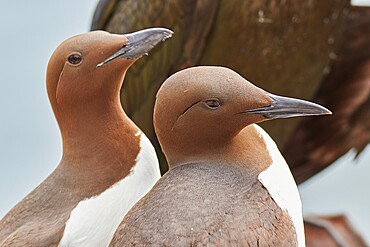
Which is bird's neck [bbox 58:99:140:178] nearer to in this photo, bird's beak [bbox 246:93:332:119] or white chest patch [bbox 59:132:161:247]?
white chest patch [bbox 59:132:161:247]

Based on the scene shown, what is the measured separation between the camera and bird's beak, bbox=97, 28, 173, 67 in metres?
1.25

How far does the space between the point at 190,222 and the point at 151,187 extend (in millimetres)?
171

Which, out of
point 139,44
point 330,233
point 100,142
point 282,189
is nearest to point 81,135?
point 100,142

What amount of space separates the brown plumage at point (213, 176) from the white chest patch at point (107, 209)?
0.07 metres

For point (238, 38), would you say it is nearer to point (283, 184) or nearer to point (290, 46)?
point (290, 46)

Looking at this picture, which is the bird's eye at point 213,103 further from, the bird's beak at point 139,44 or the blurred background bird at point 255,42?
the blurred background bird at point 255,42

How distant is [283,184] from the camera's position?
4.03 feet

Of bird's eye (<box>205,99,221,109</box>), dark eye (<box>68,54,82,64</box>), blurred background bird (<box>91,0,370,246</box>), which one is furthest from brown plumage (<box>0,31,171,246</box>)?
blurred background bird (<box>91,0,370,246</box>)

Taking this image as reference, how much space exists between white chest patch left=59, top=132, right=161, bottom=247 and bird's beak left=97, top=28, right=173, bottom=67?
0.42ft

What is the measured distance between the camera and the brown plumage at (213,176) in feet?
3.75

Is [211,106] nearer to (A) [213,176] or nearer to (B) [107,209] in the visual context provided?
(A) [213,176]

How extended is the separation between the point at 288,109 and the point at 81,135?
270 mm

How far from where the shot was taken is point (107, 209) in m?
1.26

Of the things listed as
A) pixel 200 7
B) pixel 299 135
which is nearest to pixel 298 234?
pixel 200 7
